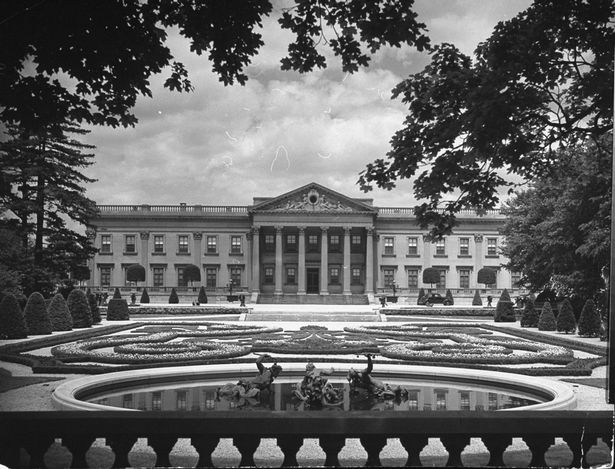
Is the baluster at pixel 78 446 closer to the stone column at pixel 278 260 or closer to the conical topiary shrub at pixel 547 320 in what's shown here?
the conical topiary shrub at pixel 547 320

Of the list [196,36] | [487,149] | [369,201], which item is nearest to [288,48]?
[196,36]

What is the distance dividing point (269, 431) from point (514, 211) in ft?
131

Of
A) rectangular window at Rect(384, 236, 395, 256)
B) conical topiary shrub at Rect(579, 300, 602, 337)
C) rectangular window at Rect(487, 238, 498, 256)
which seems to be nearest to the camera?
conical topiary shrub at Rect(579, 300, 602, 337)

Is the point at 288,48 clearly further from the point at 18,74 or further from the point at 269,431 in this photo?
the point at 269,431

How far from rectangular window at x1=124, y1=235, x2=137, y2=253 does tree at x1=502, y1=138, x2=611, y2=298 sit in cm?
3624

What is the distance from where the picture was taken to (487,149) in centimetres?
726

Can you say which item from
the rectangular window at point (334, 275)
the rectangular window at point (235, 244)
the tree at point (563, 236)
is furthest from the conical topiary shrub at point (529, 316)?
the rectangular window at point (235, 244)

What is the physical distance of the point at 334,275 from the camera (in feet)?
217

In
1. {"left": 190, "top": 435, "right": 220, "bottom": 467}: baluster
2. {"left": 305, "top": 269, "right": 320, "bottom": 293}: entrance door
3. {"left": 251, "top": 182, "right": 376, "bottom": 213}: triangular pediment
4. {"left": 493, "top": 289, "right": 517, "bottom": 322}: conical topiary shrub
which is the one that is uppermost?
{"left": 251, "top": 182, "right": 376, "bottom": 213}: triangular pediment

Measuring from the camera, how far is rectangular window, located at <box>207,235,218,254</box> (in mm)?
66250

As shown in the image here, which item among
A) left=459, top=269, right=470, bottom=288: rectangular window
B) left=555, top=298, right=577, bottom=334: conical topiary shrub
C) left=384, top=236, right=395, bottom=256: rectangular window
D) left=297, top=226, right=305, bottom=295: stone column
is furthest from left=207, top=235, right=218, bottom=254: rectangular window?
left=555, top=298, right=577, bottom=334: conical topiary shrub

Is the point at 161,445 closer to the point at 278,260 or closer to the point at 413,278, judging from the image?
the point at 413,278

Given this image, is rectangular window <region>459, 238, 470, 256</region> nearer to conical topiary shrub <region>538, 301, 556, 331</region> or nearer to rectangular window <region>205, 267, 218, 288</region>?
rectangular window <region>205, 267, 218, 288</region>

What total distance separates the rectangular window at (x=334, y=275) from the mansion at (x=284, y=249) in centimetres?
10
